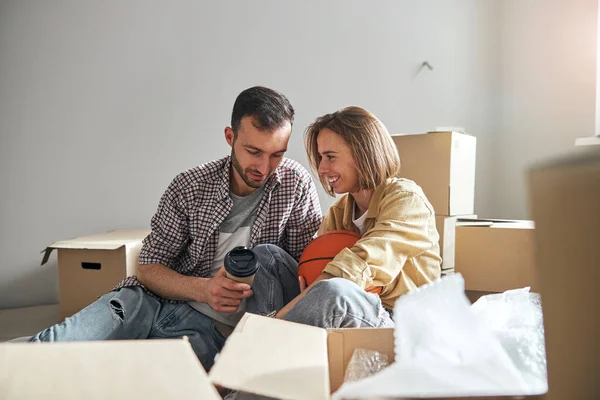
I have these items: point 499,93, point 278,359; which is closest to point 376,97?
point 499,93

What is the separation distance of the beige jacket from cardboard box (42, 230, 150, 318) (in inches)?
37.0

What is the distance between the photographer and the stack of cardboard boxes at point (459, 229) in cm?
182

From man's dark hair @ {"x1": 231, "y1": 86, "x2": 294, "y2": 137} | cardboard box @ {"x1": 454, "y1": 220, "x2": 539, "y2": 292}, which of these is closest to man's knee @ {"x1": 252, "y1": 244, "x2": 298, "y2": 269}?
man's dark hair @ {"x1": 231, "y1": 86, "x2": 294, "y2": 137}

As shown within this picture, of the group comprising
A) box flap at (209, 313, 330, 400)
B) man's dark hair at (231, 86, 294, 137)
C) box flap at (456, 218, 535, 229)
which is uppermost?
A: man's dark hair at (231, 86, 294, 137)

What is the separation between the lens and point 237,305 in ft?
4.28

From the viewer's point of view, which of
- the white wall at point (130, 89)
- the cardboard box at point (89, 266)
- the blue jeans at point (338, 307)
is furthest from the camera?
the white wall at point (130, 89)

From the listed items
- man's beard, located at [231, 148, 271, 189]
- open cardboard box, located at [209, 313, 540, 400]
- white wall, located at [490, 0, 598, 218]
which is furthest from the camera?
white wall, located at [490, 0, 598, 218]

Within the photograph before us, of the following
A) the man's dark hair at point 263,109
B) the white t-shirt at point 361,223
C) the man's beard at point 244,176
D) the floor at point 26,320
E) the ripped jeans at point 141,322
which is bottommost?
the floor at point 26,320

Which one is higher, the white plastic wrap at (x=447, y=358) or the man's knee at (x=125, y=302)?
the white plastic wrap at (x=447, y=358)

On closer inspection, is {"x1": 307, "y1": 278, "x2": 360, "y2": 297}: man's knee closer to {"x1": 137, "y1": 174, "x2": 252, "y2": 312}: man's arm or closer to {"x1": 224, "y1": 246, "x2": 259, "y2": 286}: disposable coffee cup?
{"x1": 224, "y1": 246, "x2": 259, "y2": 286}: disposable coffee cup

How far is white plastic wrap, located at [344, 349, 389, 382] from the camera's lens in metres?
0.70

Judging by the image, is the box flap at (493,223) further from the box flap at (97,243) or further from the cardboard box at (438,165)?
the box flap at (97,243)

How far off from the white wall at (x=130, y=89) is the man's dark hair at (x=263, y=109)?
96 centimetres

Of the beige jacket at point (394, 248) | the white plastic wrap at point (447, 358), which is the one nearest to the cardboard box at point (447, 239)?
the beige jacket at point (394, 248)
